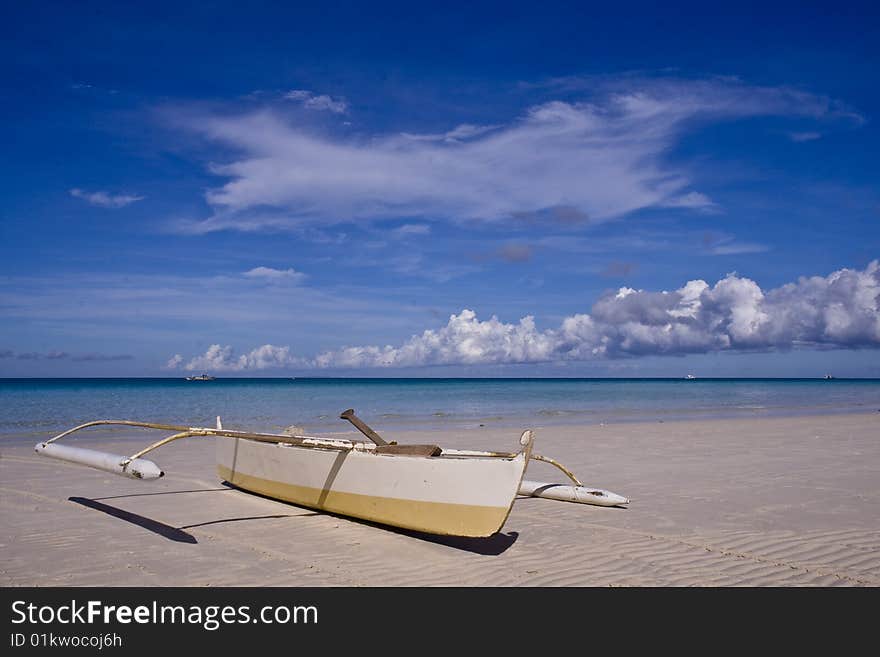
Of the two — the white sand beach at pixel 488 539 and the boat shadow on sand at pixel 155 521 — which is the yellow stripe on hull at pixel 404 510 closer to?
the white sand beach at pixel 488 539

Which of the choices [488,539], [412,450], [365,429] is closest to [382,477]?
[412,450]

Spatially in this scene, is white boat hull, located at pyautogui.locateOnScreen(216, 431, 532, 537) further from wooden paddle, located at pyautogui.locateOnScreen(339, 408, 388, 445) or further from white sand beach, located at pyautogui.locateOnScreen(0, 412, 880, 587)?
wooden paddle, located at pyautogui.locateOnScreen(339, 408, 388, 445)

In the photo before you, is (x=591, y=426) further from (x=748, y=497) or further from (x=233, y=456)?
(x=233, y=456)

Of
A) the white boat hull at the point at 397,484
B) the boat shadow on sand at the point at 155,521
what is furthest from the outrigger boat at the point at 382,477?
the boat shadow on sand at the point at 155,521

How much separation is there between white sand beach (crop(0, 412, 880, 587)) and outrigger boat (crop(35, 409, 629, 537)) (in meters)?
0.21

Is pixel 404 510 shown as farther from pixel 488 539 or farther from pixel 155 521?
pixel 155 521

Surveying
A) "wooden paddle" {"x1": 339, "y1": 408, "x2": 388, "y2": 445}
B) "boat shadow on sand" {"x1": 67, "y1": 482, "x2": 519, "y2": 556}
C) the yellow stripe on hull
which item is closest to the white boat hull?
the yellow stripe on hull

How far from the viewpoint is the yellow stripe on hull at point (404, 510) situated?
6273 millimetres

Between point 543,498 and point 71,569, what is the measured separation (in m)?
5.46

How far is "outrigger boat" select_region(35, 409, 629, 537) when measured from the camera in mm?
6250

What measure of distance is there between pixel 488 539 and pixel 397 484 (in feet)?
3.50

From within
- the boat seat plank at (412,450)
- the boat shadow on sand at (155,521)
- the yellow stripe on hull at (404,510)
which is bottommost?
the boat shadow on sand at (155,521)

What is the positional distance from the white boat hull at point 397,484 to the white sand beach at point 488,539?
0.75 ft
